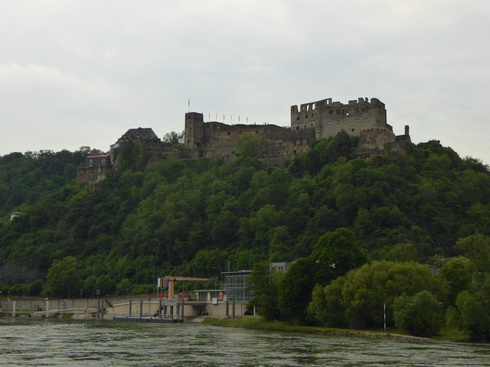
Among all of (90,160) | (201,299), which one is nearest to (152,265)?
(201,299)

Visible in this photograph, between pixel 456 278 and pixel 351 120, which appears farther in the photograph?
pixel 351 120

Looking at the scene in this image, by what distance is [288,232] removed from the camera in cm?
13125

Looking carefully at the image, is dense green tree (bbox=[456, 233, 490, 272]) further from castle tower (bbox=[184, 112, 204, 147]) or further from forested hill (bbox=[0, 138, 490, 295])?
castle tower (bbox=[184, 112, 204, 147])

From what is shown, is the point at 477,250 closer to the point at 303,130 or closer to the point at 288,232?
the point at 288,232

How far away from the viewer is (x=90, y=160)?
190 metres

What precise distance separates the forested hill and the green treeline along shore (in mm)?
296

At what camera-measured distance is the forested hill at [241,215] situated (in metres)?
124

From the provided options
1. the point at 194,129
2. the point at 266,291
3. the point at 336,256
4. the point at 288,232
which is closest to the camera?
the point at 336,256

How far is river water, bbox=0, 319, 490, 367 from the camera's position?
49.5 metres

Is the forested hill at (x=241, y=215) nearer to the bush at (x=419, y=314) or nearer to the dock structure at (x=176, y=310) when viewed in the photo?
the dock structure at (x=176, y=310)

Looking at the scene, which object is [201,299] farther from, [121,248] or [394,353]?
[394,353]

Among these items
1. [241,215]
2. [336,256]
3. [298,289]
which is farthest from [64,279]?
[336,256]

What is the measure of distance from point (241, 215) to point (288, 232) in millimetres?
17499

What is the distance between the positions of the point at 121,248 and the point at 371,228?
5493 centimetres
